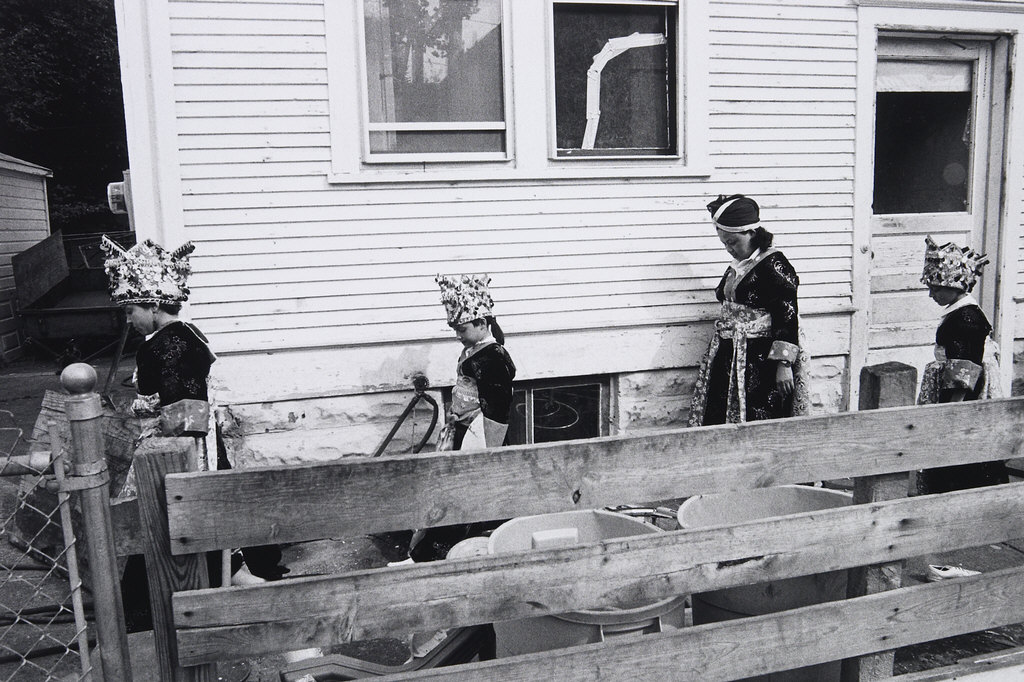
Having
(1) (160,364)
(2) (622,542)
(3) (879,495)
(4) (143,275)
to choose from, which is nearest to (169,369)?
(1) (160,364)

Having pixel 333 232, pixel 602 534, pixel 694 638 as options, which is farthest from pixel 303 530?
pixel 333 232

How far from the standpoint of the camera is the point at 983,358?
4500 millimetres

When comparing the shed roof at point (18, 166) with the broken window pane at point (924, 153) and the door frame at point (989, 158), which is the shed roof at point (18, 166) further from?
→ the broken window pane at point (924, 153)

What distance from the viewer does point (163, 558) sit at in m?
1.92

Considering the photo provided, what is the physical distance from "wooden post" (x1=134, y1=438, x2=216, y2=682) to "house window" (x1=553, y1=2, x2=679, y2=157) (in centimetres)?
410

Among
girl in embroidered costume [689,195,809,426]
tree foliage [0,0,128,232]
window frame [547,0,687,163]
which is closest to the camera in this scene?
girl in embroidered costume [689,195,809,426]

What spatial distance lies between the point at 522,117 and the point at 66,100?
73.7ft

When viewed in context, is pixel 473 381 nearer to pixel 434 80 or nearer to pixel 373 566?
pixel 373 566

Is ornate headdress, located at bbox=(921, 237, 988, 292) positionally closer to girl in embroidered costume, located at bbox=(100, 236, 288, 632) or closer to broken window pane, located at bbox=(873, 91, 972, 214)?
broken window pane, located at bbox=(873, 91, 972, 214)

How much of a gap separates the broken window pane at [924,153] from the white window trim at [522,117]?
6.05 ft

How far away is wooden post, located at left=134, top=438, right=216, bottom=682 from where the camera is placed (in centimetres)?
188

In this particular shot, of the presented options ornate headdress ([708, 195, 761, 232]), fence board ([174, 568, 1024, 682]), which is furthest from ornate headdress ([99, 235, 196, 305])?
ornate headdress ([708, 195, 761, 232])

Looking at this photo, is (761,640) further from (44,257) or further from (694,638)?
(44,257)

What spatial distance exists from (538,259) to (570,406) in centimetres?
117
